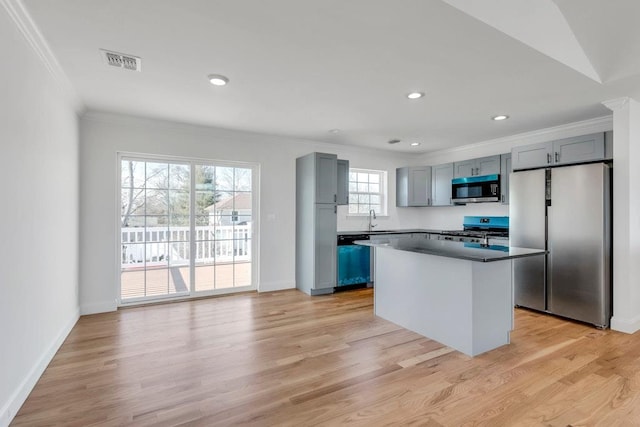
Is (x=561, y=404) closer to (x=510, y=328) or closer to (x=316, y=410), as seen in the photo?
(x=510, y=328)

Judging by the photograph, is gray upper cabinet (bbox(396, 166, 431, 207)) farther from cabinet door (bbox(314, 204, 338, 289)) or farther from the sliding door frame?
the sliding door frame

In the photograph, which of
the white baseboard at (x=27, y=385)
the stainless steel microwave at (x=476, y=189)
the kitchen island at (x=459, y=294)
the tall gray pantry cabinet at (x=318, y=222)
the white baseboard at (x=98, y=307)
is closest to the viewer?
the white baseboard at (x=27, y=385)

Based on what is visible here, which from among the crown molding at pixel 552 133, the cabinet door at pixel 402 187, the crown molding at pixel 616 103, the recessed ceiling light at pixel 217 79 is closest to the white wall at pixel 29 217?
the recessed ceiling light at pixel 217 79

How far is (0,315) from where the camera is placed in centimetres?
175

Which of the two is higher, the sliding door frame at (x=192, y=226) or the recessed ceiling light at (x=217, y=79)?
the recessed ceiling light at (x=217, y=79)

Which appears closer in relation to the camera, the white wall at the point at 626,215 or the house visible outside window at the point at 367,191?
the white wall at the point at 626,215

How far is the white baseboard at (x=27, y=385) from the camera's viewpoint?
1812mm

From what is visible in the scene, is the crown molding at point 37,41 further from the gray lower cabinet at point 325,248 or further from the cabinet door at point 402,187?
the cabinet door at point 402,187

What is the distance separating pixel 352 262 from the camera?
5.15 m

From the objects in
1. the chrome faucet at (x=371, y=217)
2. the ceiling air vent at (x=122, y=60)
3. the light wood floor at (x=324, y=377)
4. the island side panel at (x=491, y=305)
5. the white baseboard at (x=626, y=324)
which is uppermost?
the ceiling air vent at (x=122, y=60)

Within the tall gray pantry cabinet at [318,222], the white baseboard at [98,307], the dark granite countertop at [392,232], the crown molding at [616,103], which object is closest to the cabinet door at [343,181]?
the tall gray pantry cabinet at [318,222]

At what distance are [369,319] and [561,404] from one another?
188 cm

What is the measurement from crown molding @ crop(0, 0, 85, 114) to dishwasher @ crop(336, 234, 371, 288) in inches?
148

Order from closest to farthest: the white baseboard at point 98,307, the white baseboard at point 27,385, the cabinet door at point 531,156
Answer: the white baseboard at point 27,385
the white baseboard at point 98,307
the cabinet door at point 531,156
